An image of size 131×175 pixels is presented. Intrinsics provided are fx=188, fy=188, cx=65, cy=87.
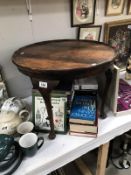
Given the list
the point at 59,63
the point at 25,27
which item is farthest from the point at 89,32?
the point at 59,63

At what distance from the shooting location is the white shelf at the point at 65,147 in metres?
0.87

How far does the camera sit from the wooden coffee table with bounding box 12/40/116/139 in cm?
78

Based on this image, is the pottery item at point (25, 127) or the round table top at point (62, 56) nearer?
the round table top at point (62, 56)

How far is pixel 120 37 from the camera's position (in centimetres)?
143

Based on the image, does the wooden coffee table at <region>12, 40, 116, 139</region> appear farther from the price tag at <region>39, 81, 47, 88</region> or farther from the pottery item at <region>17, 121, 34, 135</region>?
the pottery item at <region>17, 121, 34, 135</region>

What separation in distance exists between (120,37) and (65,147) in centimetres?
93

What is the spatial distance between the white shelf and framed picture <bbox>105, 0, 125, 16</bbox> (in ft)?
2.34

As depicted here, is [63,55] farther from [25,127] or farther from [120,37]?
[120,37]

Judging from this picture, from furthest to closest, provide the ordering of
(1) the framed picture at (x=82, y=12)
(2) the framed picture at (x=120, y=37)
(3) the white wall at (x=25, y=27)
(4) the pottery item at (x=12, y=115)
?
1. (2) the framed picture at (x=120, y=37)
2. (1) the framed picture at (x=82, y=12)
3. (3) the white wall at (x=25, y=27)
4. (4) the pottery item at (x=12, y=115)

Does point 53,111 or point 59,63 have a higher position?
point 59,63

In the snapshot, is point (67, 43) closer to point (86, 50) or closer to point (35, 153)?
point (86, 50)

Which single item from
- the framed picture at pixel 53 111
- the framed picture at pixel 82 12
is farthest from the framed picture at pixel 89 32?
the framed picture at pixel 53 111

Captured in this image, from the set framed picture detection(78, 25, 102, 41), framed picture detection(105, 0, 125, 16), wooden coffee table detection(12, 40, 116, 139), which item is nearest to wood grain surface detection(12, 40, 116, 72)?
wooden coffee table detection(12, 40, 116, 139)

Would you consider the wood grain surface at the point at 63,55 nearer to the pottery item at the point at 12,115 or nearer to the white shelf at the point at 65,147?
the pottery item at the point at 12,115
